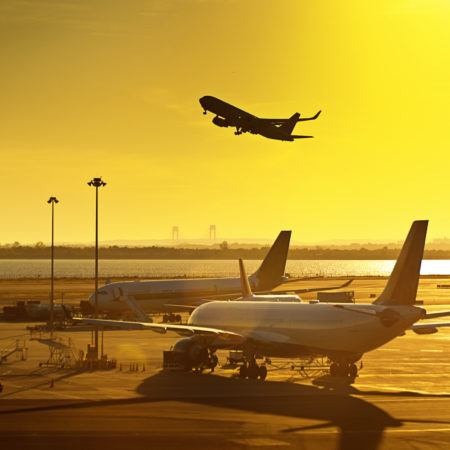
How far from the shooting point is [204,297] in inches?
4001

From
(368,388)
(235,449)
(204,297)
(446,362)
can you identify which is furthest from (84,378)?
(204,297)

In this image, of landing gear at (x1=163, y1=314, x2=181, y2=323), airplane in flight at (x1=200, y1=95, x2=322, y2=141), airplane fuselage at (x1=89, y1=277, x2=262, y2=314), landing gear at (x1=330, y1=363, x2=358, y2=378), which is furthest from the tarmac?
landing gear at (x1=163, y1=314, x2=181, y2=323)

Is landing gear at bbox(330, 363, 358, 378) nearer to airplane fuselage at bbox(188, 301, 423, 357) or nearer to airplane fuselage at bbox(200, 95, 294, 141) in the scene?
airplane fuselage at bbox(188, 301, 423, 357)

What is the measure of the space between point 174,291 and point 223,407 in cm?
5893

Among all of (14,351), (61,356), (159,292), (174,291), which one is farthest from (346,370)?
(174,291)

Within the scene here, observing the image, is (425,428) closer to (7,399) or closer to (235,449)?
(235,449)

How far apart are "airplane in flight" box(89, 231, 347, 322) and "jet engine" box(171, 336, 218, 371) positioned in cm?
3602

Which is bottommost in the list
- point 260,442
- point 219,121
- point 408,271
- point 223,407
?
point 260,442

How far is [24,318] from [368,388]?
6302cm

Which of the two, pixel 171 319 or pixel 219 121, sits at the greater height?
pixel 219 121

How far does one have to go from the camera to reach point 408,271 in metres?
47.7

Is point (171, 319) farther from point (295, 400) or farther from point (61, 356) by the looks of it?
point (295, 400)

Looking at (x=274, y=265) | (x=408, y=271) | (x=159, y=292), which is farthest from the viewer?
(x=274, y=265)

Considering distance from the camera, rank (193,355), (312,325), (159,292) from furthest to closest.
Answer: (159,292), (193,355), (312,325)
